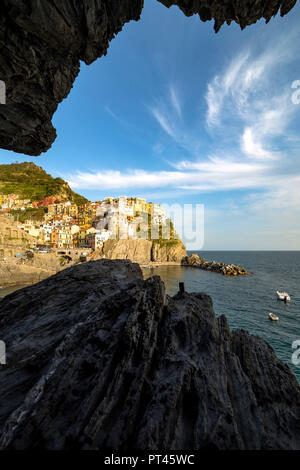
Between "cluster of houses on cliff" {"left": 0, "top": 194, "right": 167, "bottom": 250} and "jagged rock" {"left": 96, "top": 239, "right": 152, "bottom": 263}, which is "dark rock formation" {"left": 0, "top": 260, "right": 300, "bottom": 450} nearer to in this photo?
"jagged rock" {"left": 96, "top": 239, "right": 152, "bottom": 263}

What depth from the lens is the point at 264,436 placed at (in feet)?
17.7

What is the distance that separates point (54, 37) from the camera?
7902mm

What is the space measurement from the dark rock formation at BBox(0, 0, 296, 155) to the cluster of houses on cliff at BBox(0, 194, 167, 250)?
8288cm

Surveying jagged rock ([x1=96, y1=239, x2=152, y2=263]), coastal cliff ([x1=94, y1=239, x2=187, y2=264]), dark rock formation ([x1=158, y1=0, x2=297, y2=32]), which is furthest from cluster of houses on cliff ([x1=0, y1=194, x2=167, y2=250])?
dark rock formation ([x1=158, y1=0, x2=297, y2=32])

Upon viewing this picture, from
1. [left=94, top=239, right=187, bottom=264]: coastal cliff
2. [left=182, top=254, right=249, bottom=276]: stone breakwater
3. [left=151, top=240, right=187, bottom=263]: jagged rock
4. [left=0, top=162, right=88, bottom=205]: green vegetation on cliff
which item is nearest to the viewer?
[left=182, top=254, right=249, bottom=276]: stone breakwater

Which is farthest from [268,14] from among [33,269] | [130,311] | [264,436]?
[33,269]

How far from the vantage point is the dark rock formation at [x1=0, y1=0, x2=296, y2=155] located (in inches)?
280

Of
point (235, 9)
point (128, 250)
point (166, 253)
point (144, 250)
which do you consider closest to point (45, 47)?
point (235, 9)

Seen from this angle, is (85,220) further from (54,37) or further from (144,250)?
(54,37)

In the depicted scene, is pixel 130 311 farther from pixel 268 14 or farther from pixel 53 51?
pixel 268 14

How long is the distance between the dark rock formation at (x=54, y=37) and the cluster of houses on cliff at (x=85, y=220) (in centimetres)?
8288

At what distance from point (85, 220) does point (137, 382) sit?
4791 inches

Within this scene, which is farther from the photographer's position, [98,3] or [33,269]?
[33,269]

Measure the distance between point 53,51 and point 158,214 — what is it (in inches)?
5412
